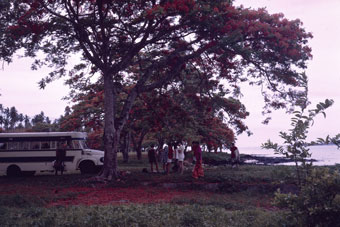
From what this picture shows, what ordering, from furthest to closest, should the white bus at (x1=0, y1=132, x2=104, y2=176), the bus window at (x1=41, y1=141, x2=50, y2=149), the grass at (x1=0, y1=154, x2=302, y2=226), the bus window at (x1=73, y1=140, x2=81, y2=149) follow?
1. the bus window at (x1=73, y1=140, x2=81, y2=149)
2. the bus window at (x1=41, y1=141, x2=50, y2=149)
3. the white bus at (x1=0, y1=132, x2=104, y2=176)
4. the grass at (x1=0, y1=154, x2=302, y2=226)

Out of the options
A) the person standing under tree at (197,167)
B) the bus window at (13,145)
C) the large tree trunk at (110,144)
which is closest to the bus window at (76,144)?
the bus window at (13,145)

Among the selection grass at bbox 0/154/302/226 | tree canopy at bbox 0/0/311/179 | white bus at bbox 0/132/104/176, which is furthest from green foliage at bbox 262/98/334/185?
white bus at bbox 0/132/104/176

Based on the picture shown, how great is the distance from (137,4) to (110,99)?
4.34m

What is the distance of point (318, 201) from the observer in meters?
5.30

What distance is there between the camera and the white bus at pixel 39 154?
848 inches

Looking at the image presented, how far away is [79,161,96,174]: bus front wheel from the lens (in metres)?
21.7

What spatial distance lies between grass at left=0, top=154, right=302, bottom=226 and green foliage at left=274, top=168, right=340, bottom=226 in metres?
0.39

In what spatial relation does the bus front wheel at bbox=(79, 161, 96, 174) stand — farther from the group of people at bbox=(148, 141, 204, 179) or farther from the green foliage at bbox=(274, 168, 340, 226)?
the green foliage at bbox=(274, 168, 340, 226)

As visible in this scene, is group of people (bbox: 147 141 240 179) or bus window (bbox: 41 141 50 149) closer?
group of people (bbox: 147 141 240 179)

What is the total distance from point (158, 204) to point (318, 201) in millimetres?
5590

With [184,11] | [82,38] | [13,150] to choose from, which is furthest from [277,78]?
[13,150]

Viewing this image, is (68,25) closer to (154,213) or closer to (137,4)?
(137,4)

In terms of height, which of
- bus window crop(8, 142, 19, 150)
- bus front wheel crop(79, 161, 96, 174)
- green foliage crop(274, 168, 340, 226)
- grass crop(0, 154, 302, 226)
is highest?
bus window crop(8, 142, 19, 150)

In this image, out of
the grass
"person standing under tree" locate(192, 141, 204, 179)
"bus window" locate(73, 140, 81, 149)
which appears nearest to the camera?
the grass
